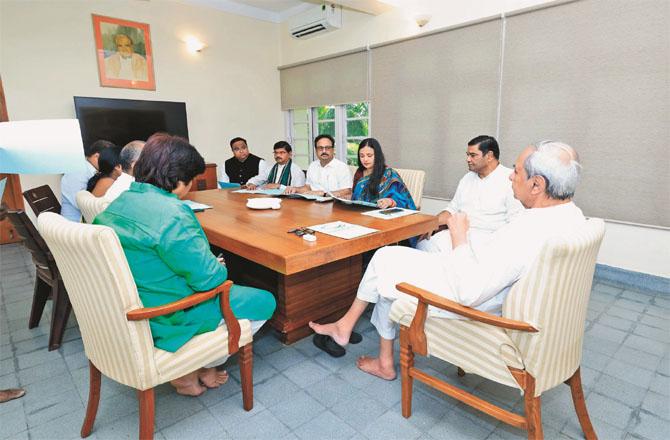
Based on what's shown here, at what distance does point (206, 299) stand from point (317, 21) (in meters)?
4.70

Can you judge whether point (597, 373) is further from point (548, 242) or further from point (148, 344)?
point (148, 344)

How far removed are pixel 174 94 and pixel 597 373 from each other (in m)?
5.38

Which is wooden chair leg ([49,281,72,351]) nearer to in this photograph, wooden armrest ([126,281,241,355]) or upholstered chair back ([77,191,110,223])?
upholstered chair back ([77,191,110,223])

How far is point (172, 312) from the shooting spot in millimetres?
1321

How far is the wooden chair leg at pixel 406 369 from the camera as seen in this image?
156 centimetres

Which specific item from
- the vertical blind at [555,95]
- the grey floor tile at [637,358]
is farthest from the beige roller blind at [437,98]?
the grey floor tile at [637,358]

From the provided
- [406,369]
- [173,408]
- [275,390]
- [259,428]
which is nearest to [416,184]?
[406,369]

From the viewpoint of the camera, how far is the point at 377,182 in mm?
2836

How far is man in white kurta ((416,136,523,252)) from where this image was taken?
103 inches

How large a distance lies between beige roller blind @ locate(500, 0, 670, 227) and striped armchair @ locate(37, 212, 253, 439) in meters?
3.15

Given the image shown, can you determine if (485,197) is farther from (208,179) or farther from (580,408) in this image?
(208,179)

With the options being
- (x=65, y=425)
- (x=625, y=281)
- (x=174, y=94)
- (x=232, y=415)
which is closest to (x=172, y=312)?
(x=232, y=415)

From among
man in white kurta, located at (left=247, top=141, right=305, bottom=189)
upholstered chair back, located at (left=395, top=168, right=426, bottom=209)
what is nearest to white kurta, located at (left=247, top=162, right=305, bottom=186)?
man in white kurta, located at (left=247, top=141, right=305, bottom=189)

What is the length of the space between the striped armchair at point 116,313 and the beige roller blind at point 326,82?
4.17 meters
